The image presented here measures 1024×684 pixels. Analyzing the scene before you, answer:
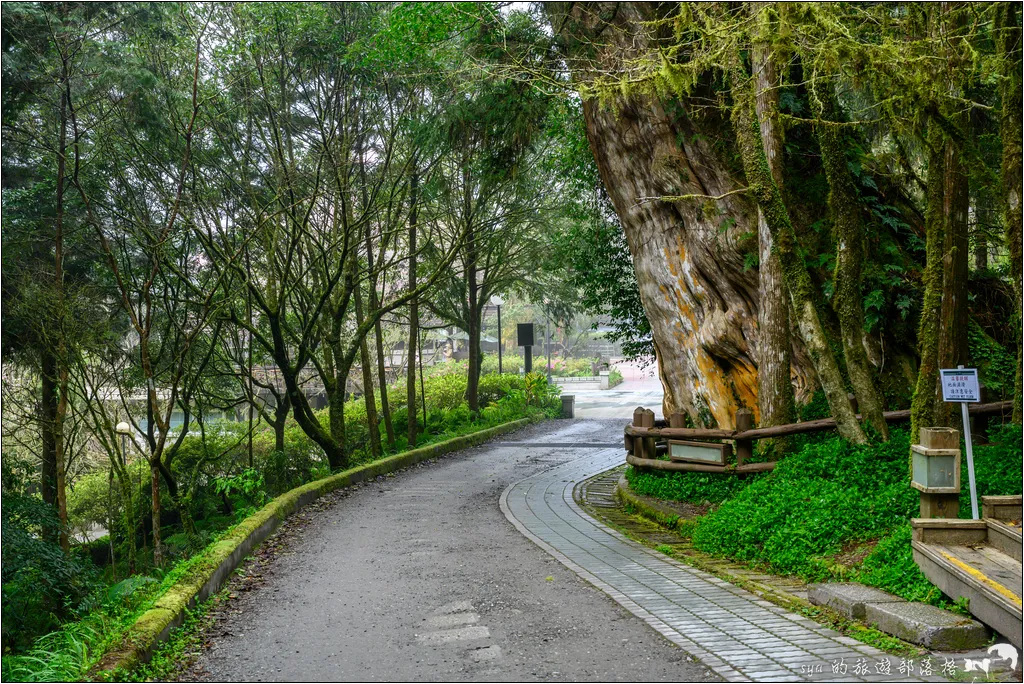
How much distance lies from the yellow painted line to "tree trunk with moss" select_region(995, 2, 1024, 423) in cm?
329

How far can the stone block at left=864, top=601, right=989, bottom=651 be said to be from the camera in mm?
5309

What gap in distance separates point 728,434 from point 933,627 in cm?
527

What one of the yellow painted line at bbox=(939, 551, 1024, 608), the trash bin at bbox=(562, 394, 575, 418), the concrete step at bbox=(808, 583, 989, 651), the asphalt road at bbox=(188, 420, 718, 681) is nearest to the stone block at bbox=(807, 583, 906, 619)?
the concrete step at bbox=(808, 583, 989, 651)

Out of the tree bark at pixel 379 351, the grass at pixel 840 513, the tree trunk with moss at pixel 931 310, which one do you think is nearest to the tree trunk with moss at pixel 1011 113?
the tree trunk with moss at pixel 931 310

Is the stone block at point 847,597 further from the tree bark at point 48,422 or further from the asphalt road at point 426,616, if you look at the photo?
the tree bark at point 48,422

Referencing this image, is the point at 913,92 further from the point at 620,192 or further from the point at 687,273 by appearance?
the point at 620,192

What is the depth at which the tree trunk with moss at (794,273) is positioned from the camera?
365 inches

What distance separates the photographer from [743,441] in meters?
10.5

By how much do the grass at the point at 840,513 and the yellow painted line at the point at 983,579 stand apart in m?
0.29

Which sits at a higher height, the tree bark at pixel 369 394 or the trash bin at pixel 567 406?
the tree bark at pixel 369 394

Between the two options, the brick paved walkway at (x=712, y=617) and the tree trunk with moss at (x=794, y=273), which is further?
the tree trunk with moss at (x=794, y=273)

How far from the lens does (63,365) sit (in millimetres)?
13742

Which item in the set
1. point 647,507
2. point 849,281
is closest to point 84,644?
point 647,507

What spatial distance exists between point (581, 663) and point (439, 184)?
1420 centimetres
